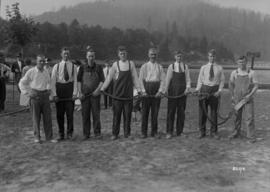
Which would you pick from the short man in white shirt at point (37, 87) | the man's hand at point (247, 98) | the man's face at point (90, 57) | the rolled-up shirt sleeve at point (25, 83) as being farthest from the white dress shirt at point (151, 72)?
the rolled-up shirt sleeve at point (25, 83)

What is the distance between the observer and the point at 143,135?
766cm

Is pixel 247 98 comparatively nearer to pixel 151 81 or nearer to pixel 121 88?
pixel 151 81

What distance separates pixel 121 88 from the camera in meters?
7.43

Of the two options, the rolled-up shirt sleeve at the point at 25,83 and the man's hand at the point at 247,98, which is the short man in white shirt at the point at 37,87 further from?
the man's hand at the point at 247,98

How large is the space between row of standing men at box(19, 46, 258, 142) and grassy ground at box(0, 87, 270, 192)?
0.43 meters

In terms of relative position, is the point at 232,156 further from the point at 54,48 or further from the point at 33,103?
the point at 54,48

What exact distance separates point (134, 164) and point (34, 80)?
276 centimetres

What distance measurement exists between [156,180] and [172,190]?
16.3 inches

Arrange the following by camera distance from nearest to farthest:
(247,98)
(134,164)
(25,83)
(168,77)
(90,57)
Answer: (134,164)
(25,83)
(90,57)
(247,98)
(168,77)

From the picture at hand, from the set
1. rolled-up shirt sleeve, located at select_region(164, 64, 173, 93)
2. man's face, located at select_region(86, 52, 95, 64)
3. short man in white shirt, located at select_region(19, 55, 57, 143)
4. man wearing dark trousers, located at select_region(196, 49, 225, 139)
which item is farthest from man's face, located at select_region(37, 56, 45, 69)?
man wearing dark trousers, located at select_region(196, 49, 225, 139)

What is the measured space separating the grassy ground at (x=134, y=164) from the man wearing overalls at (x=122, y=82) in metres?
0.53

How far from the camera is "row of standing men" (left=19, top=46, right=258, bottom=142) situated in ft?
23.6

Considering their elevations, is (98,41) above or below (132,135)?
above

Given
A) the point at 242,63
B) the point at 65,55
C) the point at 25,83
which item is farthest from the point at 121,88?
the point at 242,63
